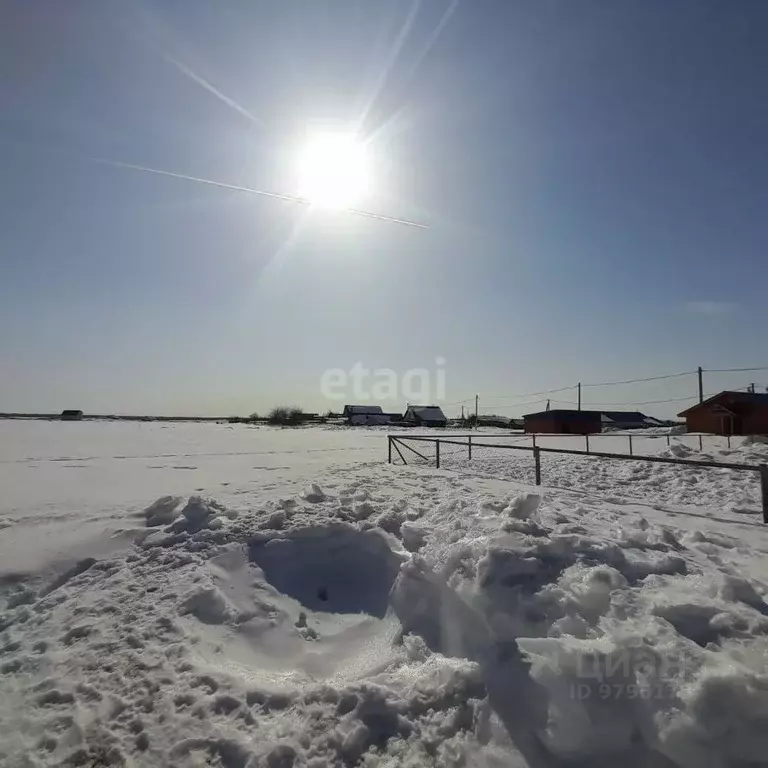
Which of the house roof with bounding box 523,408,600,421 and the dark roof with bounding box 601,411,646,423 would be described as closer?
the house roof with bounding box 523,408,600,421

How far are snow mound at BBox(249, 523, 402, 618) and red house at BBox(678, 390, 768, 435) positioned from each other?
3803 cm

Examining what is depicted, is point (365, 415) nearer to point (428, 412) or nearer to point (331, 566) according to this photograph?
point (428, 412)

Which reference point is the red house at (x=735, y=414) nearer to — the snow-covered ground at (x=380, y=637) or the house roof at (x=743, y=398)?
the house roof at (x=743, y=398)

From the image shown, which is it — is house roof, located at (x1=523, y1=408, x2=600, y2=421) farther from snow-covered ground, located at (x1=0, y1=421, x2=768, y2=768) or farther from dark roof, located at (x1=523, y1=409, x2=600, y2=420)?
snow-covered ground, located at (x1=0, y1=421, x2=768, y2=768)

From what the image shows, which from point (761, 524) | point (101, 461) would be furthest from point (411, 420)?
point (761, 524)

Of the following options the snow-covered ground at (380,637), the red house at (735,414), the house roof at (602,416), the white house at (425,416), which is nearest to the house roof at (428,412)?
the white house at (425,416)

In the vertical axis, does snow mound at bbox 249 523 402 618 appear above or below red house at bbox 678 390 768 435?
below

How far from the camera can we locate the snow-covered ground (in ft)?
8.27

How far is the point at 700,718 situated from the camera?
7.88 feet

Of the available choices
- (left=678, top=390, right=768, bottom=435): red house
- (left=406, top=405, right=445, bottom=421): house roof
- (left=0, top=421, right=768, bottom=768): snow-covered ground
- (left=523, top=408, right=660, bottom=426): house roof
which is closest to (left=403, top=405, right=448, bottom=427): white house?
(left=406, top=405, right=445, bottom=421): house roof

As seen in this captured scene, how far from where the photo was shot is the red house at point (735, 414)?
108 ft

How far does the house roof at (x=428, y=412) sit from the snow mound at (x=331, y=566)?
61738mm

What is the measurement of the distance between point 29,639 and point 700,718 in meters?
4.64

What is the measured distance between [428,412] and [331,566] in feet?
212
